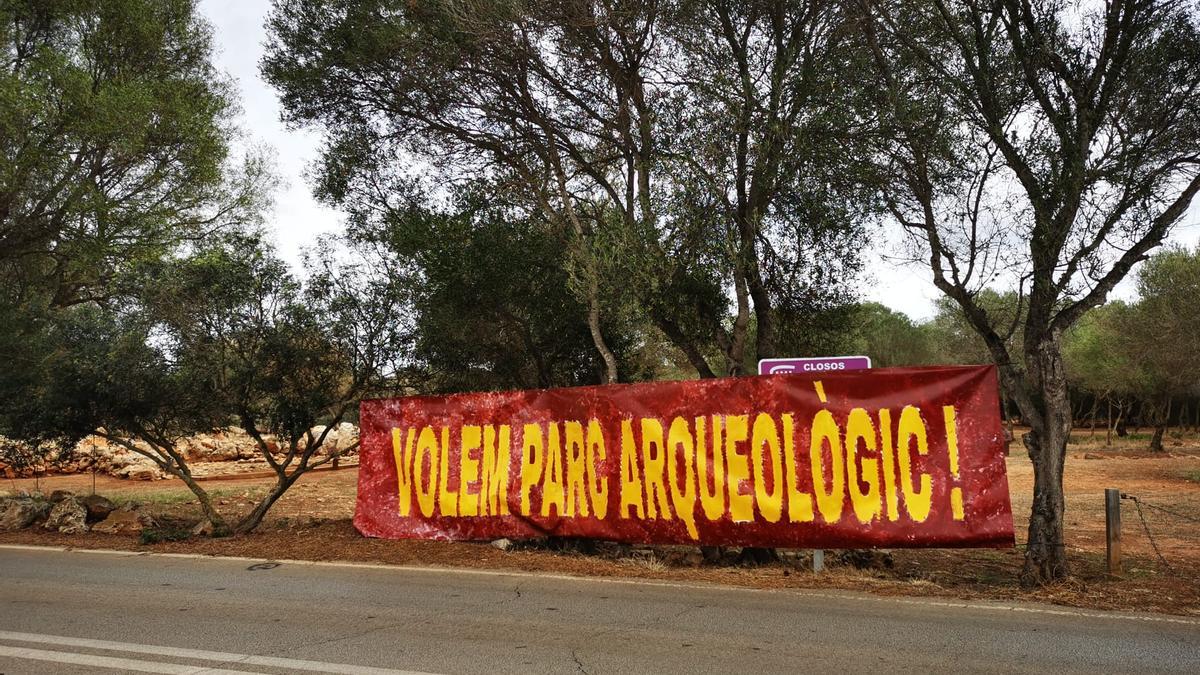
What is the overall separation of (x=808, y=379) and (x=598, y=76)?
6077 millimetres

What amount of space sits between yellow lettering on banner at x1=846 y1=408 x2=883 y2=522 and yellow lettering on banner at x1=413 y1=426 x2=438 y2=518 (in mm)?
5422

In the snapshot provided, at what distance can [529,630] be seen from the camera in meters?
6.64

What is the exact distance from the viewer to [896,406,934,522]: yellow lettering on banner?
8656 mm

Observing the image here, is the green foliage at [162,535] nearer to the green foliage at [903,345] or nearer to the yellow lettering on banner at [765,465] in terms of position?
the yellow lettering on banner at [765,465]

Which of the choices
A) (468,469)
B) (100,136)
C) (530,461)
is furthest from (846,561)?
(100,136)

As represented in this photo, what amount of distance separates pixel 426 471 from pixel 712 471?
406 centimetres

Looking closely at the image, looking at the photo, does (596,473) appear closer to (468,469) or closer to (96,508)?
(468,469)

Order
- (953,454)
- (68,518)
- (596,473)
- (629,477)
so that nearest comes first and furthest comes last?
(953,454), (629,477), (596,473), (68,518)

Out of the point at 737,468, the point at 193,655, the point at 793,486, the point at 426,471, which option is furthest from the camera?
the point at 426,471

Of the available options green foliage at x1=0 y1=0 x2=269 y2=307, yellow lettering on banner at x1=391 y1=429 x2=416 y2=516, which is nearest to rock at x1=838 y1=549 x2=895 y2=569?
yellow lettering on banner at x1=391 y1=429 x2=416 y2=516

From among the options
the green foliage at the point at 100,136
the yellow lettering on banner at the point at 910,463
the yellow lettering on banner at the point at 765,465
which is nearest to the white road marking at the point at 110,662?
the yellow lettering on banner at the point at 765,465

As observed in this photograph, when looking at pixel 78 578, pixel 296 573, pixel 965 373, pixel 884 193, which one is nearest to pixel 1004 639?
pixel 965 373

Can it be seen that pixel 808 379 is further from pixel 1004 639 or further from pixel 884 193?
pixel 1004 639

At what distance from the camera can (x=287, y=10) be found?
1337 cm
